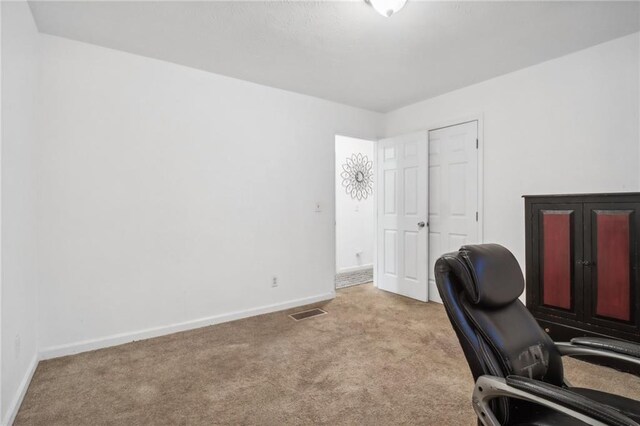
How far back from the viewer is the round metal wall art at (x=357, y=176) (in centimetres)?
597

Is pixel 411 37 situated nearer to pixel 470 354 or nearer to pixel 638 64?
pixel 638 64

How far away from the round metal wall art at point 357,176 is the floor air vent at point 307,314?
281 cm

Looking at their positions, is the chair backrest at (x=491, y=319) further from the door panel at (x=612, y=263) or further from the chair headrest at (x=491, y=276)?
the door panel at (x=612, y=263)

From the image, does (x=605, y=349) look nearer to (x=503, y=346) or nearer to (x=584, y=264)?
(x=503, y=346)

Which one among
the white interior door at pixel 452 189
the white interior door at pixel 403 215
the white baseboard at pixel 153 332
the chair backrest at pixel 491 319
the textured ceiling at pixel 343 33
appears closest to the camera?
the chair backrest at pixel 491 319

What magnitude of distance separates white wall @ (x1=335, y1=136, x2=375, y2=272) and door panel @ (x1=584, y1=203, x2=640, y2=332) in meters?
3.50

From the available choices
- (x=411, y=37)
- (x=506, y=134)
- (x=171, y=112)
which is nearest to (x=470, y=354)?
(x=411, y=37)

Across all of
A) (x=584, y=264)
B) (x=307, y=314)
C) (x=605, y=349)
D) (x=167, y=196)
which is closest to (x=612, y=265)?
(x=584, y=264)

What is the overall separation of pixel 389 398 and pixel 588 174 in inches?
98.3

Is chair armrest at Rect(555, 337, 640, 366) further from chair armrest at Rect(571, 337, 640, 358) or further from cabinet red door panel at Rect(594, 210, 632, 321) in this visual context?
cabinet red door panel at Rect(594, 210, 632, 321)

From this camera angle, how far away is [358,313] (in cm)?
357

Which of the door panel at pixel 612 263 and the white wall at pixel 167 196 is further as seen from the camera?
the white wall at pixel 167 196

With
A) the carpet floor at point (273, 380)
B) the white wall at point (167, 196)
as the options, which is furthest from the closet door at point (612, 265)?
the white wall at point (167, 196)

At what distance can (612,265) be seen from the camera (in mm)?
2303
